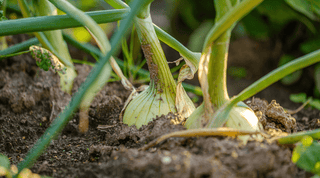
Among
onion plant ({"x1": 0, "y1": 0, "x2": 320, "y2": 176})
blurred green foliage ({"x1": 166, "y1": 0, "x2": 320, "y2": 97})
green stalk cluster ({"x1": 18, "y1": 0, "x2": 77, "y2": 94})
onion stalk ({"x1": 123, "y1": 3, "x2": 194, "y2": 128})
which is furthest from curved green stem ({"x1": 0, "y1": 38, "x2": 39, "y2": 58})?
blurred green foliage ({"x1": 166, "y1": 0, "x2": 320, "y2": 97})

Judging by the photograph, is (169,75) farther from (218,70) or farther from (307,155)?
(307,155)

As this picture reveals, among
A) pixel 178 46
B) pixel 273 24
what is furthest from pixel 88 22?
pixel 273 24

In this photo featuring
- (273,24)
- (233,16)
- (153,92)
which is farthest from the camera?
(273,24)

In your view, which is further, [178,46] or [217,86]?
[178,46]

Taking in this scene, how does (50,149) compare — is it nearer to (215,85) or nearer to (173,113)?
(173,113)

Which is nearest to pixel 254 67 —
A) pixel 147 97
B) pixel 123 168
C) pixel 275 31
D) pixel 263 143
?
pixel 275 31

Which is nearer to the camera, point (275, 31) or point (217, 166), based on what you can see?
point (217, 166)

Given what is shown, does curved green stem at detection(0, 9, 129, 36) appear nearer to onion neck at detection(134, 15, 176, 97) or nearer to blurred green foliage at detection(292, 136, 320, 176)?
onion neck at detection(134, 15, 176, 97)

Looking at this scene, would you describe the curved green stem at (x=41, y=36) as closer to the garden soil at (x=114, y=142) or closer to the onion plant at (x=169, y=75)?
the garden soil at (x=114, y=142)
